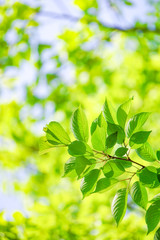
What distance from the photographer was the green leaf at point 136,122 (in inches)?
26.9

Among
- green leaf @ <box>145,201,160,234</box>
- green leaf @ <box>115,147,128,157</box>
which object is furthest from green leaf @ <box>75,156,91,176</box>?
green leaf @ <box>145,201,160,234</box>

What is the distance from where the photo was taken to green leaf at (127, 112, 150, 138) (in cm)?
68

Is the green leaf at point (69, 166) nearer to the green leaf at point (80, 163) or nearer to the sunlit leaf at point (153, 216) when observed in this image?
the green leaf at point (80, 163)

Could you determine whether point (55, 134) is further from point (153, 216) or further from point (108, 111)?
point (153, 216)

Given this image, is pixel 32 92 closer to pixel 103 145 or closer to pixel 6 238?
pixel 6 238

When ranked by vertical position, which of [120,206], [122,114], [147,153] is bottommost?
[120,206]

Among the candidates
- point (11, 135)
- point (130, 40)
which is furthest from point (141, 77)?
point (11, 135)

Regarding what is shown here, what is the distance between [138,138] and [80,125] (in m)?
0.18

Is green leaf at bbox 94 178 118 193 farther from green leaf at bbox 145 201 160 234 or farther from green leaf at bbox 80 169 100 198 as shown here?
green leaf at bbox 145 201 160 234

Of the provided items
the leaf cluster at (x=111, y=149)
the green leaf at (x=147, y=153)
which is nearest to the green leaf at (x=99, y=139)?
the leaf cluster at (x=111, y=149)

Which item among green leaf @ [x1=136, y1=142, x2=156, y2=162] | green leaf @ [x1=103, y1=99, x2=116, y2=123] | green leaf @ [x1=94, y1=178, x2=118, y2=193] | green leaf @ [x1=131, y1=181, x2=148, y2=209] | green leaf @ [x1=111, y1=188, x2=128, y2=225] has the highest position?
green leaf @ [x1=103, y1=99, x2=116, y2=123]

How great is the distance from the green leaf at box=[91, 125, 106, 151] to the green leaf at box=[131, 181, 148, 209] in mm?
160

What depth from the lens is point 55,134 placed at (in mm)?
689

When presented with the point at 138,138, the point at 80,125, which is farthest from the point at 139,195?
the point at 80,125
